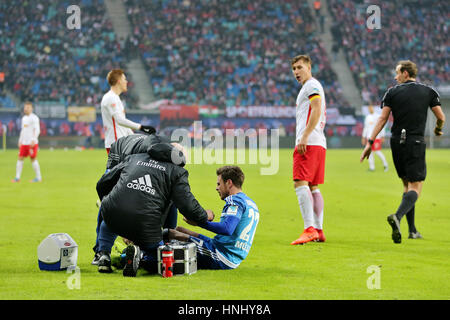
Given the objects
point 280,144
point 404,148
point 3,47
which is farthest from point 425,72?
point 404,148

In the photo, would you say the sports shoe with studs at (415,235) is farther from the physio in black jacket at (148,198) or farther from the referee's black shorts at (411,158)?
the physio in black jacket at (148,198)

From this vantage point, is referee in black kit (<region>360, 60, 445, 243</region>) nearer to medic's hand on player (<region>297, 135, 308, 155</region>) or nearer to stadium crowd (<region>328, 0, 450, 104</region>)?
medic's hand on player (<region>297, 135, 308, 155</region>)

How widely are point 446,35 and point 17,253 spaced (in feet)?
168

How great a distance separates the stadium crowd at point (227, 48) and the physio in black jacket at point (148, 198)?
135ft

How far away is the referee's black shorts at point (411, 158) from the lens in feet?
29.2

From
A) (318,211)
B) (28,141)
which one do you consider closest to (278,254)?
(318,211)

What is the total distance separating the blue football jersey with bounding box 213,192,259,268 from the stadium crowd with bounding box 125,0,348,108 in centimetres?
4080

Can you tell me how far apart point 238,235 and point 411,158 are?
3.34m

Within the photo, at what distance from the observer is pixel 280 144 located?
45.9 meters

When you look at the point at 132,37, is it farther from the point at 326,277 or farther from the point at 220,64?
the point at 326,277

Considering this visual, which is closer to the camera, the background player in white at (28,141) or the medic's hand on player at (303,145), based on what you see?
the medic's hand on player at (303,145)

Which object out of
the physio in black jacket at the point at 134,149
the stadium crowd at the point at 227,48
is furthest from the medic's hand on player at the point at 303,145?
the stadium crowd at the point at 227,48

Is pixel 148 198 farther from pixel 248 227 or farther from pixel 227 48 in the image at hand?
pixel 227 48

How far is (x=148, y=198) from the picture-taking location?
6238 mm
